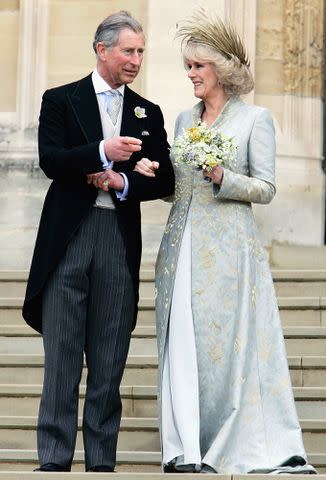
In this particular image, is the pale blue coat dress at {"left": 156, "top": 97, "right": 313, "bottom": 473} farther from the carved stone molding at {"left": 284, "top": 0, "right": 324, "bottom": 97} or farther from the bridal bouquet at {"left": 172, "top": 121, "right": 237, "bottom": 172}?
the carved stone molding at {"left": 284, "top": 0, "right": 324, "bottom": 97}

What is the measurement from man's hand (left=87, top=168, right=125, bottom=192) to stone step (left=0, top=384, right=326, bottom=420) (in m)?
1.83

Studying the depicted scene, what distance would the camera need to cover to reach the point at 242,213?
7.80m

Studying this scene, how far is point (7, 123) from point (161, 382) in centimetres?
483

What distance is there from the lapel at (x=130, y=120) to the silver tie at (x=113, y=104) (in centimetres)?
3

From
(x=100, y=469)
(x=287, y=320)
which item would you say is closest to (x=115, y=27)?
(x=100, y=469)

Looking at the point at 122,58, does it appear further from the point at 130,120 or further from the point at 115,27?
the point at 130,120

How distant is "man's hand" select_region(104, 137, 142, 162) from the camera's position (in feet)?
24.1

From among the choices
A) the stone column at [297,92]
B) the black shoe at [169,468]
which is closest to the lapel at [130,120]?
the black shoe at [169,468]

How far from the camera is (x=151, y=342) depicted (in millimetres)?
9727

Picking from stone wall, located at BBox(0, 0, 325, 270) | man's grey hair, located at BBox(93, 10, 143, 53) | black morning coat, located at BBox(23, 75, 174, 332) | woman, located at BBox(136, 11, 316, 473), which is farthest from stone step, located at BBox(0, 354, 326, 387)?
stone wall, located at BBox(0, 0, 325, 270)

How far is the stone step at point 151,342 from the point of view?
31.4ft

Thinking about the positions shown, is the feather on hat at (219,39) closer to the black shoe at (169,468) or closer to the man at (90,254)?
the man at (90,254)

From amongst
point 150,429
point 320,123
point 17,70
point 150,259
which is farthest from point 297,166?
point 150,429

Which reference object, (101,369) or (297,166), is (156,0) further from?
(101,369)
